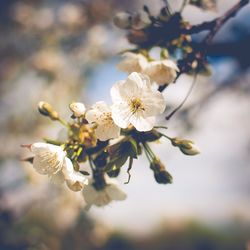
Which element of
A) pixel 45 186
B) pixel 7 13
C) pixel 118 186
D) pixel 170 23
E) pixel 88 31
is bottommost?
pixel 45 186

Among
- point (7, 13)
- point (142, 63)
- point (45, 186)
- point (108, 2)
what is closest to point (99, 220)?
point (45, 186)

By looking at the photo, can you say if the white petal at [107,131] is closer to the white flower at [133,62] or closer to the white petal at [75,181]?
the white petal at [75,181]

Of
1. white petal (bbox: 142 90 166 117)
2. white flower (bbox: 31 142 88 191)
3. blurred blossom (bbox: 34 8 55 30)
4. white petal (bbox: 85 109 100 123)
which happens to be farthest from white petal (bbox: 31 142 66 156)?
blurred blossom (bbox: 34 8 55 30)

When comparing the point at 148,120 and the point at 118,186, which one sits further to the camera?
the point at 118,186

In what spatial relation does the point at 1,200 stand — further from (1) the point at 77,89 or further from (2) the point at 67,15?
(2) the point at 67,15

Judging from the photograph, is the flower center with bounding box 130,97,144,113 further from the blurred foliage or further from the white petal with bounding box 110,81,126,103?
the blurred foliage

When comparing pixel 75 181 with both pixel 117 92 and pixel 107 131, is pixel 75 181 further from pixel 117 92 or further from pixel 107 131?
pixel 117 92

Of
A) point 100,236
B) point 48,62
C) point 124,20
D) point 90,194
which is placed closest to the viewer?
point 90,194

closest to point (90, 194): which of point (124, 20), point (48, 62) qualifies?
point (124, 20)
